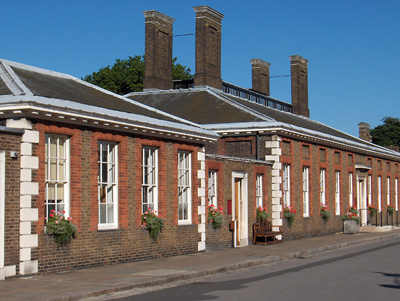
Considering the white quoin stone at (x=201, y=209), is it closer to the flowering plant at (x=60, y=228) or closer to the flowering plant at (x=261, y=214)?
the flowering plant at (x=261, y=214)

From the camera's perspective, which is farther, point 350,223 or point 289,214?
point 350,223

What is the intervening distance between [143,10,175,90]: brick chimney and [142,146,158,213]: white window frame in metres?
14.2

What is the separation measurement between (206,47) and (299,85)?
14260 mm

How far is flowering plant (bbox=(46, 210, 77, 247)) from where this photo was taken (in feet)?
48.2

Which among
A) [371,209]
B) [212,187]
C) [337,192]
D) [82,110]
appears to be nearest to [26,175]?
[82,110]

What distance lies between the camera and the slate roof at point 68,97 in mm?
14453

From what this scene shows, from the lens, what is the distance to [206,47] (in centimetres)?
3097

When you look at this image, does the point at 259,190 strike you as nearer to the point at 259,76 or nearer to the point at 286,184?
the point at 286,184

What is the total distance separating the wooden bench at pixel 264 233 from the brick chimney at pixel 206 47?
8962 millimetres

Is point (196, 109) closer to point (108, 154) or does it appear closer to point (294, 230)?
point (294, 230)

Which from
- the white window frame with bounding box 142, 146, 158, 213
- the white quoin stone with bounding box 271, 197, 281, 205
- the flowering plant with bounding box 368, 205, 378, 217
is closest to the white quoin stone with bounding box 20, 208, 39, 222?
the white window frame with bounding box 142, 146, 158, 213

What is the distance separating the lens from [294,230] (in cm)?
2750

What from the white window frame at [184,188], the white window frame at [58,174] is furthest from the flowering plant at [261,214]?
the white window frame at [58,174]

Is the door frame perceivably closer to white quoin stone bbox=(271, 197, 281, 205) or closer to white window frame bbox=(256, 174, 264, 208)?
white window frame bbox=(256, 174, 264, 208)
